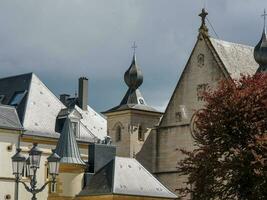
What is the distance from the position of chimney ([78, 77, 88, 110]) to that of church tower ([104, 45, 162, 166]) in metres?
3.16

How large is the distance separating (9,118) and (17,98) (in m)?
4.38

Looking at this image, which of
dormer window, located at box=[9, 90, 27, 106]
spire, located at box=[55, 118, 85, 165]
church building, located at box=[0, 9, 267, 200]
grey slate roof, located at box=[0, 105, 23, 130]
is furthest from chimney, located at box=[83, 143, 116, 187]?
dormer window, located at box=[9, 90, 27, 106]

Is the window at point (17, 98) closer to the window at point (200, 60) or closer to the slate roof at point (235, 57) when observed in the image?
the window at point (200, 60)

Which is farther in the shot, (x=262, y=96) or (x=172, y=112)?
(x=172, y=112)

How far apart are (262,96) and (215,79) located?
843 inches

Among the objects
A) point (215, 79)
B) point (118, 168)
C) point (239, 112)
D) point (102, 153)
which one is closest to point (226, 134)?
point (239, 112)

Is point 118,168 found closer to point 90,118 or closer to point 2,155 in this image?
point 2,155

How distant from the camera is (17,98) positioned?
67.2m

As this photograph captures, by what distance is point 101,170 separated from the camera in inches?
2163

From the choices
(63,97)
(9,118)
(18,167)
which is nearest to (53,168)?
(18,167)

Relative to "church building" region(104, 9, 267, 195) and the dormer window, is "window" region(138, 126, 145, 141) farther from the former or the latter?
the dormer window

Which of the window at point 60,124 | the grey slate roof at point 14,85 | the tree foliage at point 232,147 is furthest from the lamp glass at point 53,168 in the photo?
the grey slate roof at point 14,85

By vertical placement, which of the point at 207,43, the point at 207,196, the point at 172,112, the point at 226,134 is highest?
the point at 207,43

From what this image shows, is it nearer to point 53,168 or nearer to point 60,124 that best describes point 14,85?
point 60,124
